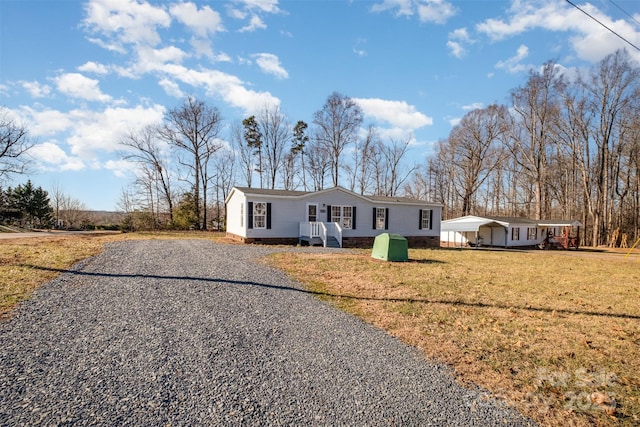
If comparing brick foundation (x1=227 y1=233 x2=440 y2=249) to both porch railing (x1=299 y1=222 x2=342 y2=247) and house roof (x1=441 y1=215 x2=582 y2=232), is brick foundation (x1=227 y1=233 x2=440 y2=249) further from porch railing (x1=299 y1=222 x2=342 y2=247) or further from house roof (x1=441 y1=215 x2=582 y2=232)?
house roof (x1=441 y1=215 x2=582 y2=232)

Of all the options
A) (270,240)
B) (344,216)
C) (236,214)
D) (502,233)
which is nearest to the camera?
(270,240)

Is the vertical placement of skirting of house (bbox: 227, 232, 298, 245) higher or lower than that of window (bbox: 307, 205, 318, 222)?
lower

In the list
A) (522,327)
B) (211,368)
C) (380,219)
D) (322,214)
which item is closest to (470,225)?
(380,219)

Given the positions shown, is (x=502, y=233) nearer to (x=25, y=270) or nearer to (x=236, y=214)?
(x=236, y=214)

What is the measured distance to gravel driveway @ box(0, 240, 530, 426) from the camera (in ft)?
8.25

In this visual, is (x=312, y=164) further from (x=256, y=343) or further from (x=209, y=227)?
(x=256, y=343)

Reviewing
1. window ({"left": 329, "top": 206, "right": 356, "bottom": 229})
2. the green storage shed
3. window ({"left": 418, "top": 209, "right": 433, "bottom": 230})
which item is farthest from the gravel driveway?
window ({"left": 418, "top": 209, "right": 433, "bottom": 230})

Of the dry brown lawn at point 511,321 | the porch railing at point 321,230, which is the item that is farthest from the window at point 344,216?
the dry brown lawn at point 511,321

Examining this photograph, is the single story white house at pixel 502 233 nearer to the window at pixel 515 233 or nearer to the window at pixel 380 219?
the window at pixel 515 233

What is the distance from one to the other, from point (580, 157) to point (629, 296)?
91.9 feet

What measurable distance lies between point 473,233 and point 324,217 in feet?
49.0

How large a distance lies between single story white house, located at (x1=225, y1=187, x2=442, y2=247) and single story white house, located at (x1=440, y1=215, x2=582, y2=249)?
5.69 meters

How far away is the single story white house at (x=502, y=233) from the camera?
2516 centimetres

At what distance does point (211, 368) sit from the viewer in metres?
3.21
